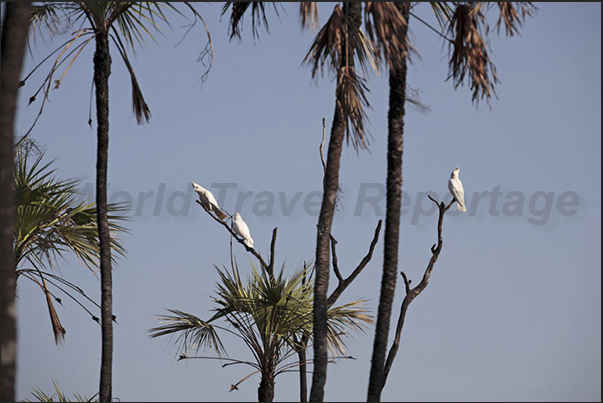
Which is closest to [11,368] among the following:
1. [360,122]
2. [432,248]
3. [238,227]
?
[360,122]

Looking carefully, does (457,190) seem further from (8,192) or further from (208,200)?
(8,192)

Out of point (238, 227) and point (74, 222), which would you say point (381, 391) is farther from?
point (74, 222)

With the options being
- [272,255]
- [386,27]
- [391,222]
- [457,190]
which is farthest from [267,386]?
[386,27]

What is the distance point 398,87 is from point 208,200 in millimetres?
3025

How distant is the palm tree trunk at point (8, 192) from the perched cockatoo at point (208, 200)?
3.76 meters

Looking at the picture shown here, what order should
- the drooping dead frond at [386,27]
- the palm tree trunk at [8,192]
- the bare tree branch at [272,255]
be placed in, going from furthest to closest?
1. the bare tree branch at [272,255]
2. the drooping dead frond at [386,27]
3. the palm tree trunk at [8,192]

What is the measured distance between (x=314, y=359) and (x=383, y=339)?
694 mm

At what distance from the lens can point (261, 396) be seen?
8.84 metres

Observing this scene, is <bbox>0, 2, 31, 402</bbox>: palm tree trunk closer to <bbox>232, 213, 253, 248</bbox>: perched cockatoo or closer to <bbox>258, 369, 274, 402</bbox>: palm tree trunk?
<bbox>258, 369, 274, 402</bbox>: palm tree trunk

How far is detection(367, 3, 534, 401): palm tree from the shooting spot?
23.3 feet

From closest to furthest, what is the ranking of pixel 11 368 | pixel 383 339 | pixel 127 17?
1. pixel 11 368
2. pixel 383 339
3. pixel 127 17

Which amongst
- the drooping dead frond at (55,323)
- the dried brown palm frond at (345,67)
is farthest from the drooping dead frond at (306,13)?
the drooping dead frond at (55,323)

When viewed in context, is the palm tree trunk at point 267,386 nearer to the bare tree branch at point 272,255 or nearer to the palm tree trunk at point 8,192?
the bare tree branch at point 272,255

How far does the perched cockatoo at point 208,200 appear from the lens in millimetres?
9359
